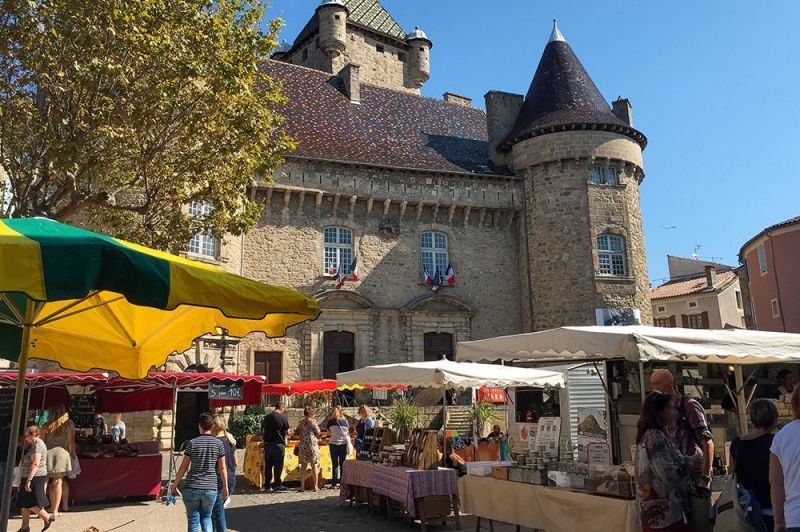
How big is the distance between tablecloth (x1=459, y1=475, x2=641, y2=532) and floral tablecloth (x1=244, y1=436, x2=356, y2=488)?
520 centimetres

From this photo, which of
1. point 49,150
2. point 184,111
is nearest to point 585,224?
point 184,111

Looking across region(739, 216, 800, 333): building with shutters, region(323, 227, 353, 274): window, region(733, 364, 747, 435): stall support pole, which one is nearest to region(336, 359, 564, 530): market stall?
region(733, 364, 747, 435): stall support pole

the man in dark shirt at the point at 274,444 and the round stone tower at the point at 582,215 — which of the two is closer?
the man in dark shirt at the point at 274,444

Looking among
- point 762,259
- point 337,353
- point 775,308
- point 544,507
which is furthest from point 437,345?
point 544,507

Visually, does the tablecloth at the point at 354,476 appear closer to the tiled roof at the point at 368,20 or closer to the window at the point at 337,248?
the window at the point at 337,248

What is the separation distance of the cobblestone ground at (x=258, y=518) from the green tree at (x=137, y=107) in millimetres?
5051

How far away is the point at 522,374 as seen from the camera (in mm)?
10453

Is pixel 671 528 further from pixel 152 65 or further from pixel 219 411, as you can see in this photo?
pixel 219 411

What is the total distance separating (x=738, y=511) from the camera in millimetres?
4070

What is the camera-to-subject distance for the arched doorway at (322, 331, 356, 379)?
22.7m

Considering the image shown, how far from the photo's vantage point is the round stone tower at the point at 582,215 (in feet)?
78.8

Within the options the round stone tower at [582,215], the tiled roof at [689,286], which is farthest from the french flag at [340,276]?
the tiled roof at [689,286]

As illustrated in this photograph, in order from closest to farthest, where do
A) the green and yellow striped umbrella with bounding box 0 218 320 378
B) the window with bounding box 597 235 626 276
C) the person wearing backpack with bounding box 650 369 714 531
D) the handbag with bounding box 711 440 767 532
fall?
the green and yellow striped umbrella with bounding box 0 218 320 378 < the handbag with bounding box 711 440 767 532 < the person wearing backpack with bounding box 650 369 714 531 < the window with bounding box 597 235 626 276

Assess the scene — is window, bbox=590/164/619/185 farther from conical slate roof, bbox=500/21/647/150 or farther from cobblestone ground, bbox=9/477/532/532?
cobblestone ground, bbox=9/477/532/532
